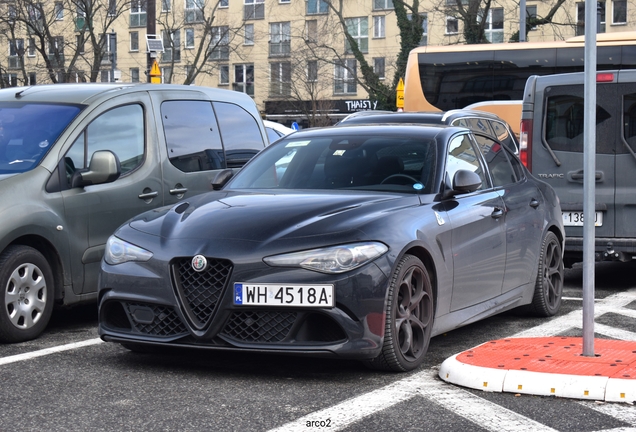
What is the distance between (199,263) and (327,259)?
0.67 metres

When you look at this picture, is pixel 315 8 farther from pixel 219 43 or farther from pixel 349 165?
pixel 349 165

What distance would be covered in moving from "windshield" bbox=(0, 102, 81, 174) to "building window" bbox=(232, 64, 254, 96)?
204 feet

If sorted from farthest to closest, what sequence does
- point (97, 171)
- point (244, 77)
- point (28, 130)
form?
point (244, 77), point (28, 130), point (97, 171)

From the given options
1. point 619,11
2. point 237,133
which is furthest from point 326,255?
point 619,11

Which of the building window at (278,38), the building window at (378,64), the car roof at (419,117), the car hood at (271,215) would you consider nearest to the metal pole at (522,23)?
the car roof at (419,117)

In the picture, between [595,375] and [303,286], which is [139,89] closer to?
[303,286]

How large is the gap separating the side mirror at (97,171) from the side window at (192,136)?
40.2 inches

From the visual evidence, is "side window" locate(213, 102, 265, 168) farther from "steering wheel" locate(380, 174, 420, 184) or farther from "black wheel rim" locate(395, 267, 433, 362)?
"black wheel rim" locate(395, 267, 433, 362)

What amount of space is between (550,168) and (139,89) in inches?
168

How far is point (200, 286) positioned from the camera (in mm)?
5773

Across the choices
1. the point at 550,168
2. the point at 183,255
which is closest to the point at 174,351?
the point at 183,255

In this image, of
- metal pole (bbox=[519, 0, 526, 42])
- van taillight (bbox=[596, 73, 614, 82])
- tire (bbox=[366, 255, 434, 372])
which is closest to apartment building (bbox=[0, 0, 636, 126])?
metal pole (bbox=[519, 0, 526, 42])

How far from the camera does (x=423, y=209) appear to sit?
254 inches

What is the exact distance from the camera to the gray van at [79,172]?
7160mm
